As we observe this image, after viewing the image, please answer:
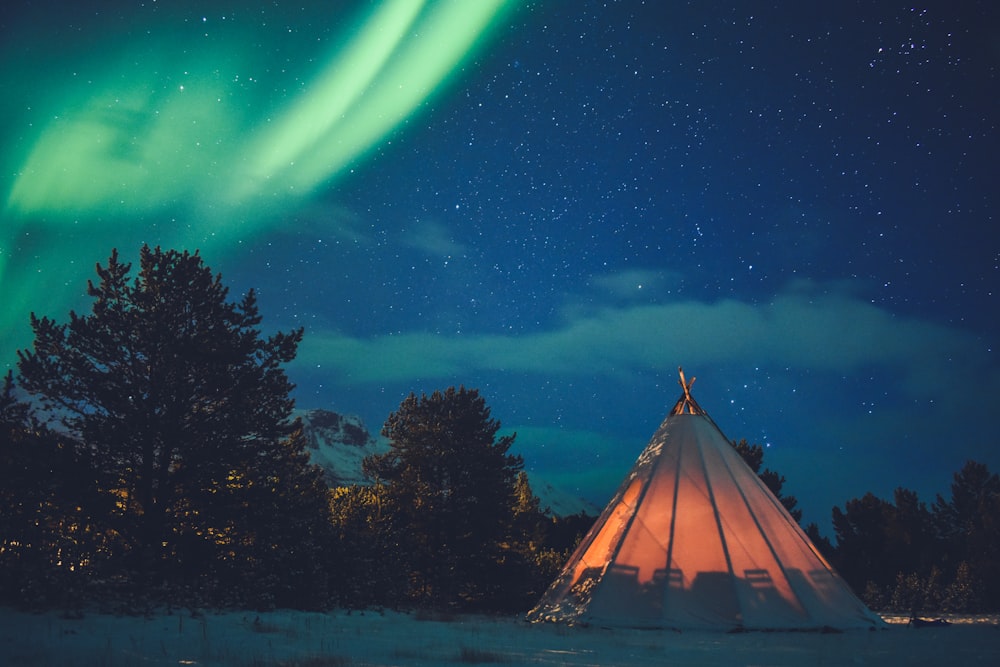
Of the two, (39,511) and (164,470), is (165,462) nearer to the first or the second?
(164,470)

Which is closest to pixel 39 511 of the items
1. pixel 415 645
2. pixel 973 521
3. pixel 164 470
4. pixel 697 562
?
pixel 164 470

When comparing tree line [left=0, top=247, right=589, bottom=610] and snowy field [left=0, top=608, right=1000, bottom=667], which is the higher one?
tree line [left=0, top=247, right=589, bottom=610]

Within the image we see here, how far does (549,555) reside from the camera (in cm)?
3200

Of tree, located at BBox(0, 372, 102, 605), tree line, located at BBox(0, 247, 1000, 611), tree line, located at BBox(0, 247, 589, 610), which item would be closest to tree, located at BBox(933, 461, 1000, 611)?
tree line, located at BBox(0, 247, 1000, 611)

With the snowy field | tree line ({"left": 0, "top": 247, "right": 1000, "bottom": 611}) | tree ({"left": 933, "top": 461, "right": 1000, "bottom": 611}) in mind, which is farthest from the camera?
tree ({"left": 933, "top": 461, "right": 1000, "bottom": 611})

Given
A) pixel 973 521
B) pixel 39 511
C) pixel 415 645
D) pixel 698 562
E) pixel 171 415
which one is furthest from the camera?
pixel 973 521

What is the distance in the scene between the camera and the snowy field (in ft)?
21.0

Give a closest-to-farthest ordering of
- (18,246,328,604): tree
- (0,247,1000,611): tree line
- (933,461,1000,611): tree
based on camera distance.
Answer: (0,247,1000,611): tree line
(18,246,328,604): tree
(933,461,1000,611): tree

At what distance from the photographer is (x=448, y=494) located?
77.5 ft

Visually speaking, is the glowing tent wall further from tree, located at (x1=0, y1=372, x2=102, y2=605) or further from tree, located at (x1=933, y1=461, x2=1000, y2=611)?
tree, located at (x1=933, y1=461, x2=1000, y2=611)

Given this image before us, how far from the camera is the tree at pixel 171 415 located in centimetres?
1319

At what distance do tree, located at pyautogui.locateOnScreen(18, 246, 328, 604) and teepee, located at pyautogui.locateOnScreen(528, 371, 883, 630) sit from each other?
6.74 m

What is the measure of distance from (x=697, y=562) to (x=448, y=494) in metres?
13.4

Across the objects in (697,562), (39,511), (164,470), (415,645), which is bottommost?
(415,645)
